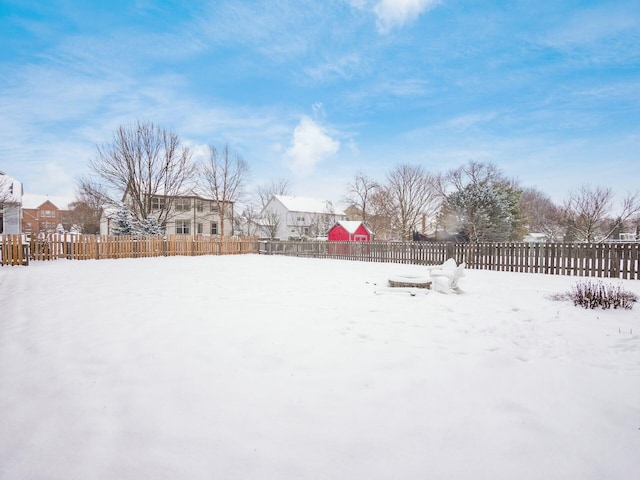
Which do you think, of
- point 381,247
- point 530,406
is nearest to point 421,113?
point 381,247

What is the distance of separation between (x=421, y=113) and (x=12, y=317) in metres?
29.3

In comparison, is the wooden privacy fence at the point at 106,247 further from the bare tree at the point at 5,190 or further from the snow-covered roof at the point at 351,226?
the bare tree at the point at 5,190

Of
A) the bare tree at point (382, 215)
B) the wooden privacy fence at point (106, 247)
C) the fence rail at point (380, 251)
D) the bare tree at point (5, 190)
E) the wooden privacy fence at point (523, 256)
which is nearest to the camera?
the wooden privacy fence at point (523, 256)

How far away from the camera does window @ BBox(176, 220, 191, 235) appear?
137 ft

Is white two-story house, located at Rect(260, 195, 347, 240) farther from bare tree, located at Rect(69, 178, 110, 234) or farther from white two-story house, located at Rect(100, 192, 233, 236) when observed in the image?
bare tree, located at Rect(69, 178, 110, 234)

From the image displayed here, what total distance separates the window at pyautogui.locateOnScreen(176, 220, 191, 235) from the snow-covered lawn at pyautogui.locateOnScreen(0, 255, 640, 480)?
3805 centimetres

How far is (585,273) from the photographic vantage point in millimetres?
11258

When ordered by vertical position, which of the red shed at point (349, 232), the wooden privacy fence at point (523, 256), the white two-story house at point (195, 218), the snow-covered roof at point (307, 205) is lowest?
the wooden privacy fence at point (523, 256)

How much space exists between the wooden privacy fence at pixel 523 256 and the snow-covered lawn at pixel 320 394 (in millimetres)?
6784

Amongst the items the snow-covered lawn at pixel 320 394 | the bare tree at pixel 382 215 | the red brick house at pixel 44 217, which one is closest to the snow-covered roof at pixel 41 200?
the red brick house at pixel 44 217

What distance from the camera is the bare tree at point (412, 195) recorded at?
42.1 metres

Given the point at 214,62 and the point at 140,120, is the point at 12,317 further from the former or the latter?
the point at 140,120

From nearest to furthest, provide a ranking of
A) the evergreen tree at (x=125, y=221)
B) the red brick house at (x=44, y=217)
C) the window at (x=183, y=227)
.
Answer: the evergreen tree at (x=125, y=221) → the window at (x=183, y=227) → the red brick house at (x=44, y=217)

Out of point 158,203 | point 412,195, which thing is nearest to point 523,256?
point 412,195
